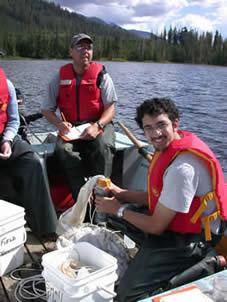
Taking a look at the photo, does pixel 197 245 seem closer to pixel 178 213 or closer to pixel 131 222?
pixel 178 213

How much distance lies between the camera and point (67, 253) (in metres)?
2.31

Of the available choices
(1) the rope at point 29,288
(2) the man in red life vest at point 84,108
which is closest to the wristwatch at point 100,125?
(2) the man in red life vest at point 84,108

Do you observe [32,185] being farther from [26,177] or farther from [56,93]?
[56,93]

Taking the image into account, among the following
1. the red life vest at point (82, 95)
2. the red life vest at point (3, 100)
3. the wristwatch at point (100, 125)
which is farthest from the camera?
the red life vest at point (82, 95)

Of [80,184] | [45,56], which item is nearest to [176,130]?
[80,184]

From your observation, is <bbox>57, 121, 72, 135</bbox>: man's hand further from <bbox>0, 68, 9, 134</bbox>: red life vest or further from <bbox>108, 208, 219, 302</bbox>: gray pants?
<bbox>108, 208, 219, 302</bbox>: gray pants

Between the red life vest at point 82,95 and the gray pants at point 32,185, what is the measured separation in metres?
0.73

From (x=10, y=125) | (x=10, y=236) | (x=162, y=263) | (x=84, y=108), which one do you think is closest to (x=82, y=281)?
(x=162, y=263)

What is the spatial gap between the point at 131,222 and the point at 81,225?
488mm

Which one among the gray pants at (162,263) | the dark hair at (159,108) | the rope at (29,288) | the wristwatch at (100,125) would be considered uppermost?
the dark hair at (159,108)

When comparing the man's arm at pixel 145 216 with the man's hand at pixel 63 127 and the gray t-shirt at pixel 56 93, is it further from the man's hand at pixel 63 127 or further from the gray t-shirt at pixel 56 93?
the gray t-shirt at pixel 56 93

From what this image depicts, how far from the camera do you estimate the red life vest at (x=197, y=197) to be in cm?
224

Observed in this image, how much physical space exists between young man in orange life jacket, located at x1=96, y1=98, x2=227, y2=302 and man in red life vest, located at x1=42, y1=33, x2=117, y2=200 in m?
1.12

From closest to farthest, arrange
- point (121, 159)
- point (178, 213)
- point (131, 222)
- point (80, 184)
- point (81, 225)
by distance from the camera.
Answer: point (178, 213), point (131, 222), point (81, 225), point (80, 184), point (121, 159)
